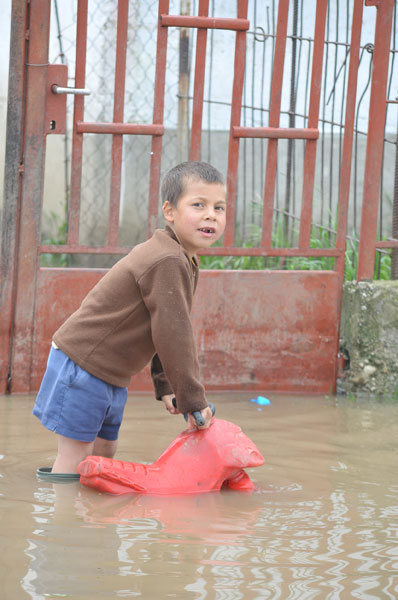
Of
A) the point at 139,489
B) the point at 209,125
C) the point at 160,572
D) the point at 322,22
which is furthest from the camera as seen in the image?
the point at 209,125

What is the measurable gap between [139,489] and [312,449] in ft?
3.00

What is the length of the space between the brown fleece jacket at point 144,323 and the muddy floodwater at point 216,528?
14.8 inches

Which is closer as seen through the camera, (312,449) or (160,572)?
(160,572)

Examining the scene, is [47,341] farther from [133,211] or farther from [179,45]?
[179,45]

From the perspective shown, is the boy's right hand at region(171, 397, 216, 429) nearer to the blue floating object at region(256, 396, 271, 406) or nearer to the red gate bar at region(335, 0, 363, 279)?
the blue floating object at region(256, 396, 271, 406)

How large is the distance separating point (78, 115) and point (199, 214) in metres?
1.60

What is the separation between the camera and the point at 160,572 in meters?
1.86

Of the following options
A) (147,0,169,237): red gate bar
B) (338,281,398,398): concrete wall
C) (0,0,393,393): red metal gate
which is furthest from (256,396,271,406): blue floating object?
(147,0,169,237): red gate bar

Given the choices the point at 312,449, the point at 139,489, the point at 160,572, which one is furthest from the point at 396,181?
the point at 160,572

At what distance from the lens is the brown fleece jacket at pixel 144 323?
8.11ft

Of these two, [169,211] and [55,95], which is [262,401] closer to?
[169,211]

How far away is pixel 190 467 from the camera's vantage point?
102 inches

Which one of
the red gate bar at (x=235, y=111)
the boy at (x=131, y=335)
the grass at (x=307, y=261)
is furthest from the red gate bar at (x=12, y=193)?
the grass at (x=307, y=261)

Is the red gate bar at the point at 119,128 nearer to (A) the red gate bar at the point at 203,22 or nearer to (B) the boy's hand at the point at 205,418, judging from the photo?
(A) the red gate bar at the point at 203,22
